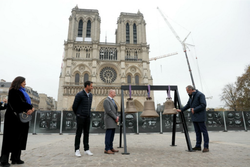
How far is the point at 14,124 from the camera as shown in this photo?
102 inches

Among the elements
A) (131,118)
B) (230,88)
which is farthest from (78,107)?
(230,88)

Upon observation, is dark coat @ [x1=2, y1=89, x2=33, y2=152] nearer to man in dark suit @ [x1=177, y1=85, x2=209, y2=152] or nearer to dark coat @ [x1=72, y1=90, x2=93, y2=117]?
dark coat @ [x1=72, y1=90, x2=93, y2=117]

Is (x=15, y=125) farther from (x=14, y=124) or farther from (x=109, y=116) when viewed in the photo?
(x=109, y=116)

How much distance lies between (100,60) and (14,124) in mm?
29402

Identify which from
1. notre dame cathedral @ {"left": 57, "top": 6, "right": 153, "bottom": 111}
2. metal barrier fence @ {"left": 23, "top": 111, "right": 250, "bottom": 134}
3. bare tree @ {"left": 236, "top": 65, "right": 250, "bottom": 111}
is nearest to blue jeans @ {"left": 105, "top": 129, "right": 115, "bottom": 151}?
metal barrier fence @ {"left": 23, "top": 111, "right": 250, "bottom": 134}

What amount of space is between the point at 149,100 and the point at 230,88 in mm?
27221

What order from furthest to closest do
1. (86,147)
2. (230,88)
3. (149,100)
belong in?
(230,88) < (149,100) < (86,147)

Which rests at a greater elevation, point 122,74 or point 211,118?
point 122,74

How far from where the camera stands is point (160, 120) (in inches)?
423

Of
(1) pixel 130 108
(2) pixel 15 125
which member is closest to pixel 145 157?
(1) pixel 130 108

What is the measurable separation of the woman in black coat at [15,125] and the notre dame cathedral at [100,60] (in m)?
25.5

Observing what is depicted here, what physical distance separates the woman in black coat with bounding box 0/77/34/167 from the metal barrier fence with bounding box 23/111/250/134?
7.91m

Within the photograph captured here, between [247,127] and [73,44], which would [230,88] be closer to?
[247,127]

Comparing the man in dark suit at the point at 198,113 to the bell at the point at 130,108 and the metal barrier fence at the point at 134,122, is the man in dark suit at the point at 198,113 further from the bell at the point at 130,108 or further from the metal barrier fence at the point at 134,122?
the metal barrier fence at the point at 134,122
